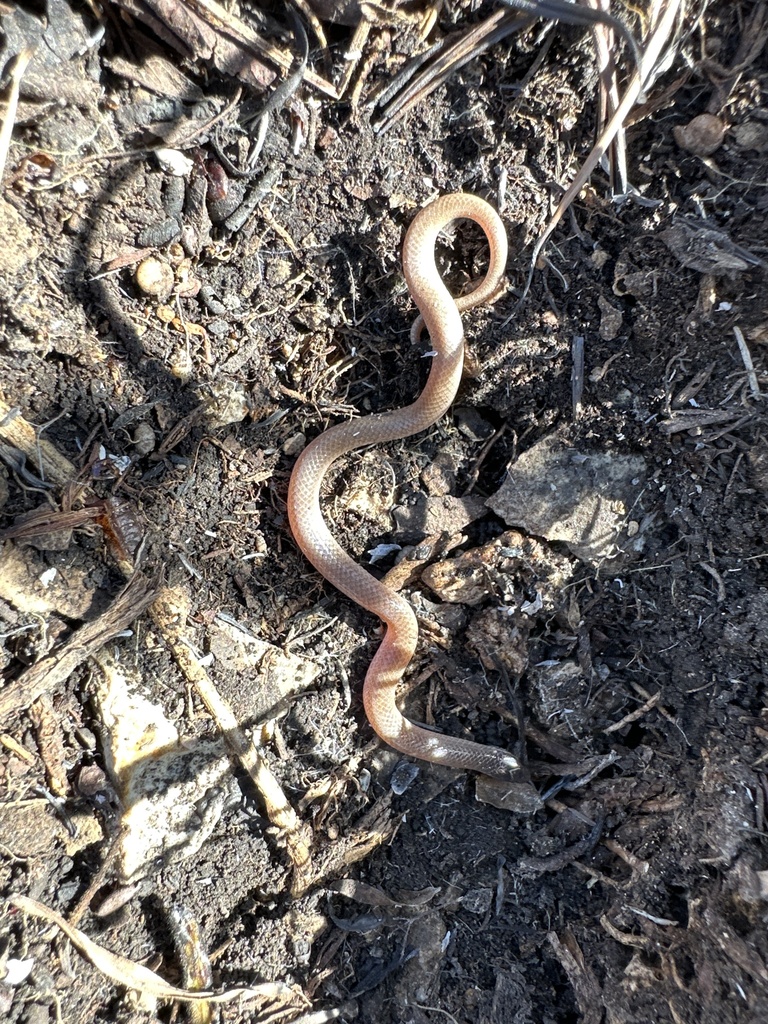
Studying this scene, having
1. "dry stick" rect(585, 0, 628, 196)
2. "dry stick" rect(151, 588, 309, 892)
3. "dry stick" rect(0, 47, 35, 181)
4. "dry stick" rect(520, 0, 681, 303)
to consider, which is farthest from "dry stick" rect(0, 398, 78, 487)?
"dry stick" rect(585, 0, 628, 196)

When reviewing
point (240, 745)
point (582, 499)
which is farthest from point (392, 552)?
point (240, 745)

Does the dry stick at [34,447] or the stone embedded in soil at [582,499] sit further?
the stone embedded in soil at [582,499]

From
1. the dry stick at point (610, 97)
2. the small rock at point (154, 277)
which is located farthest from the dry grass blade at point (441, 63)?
the small rock at point (154, 277)

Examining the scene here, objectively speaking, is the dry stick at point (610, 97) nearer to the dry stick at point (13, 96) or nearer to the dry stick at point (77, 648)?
the dry stick at point (13, 96)

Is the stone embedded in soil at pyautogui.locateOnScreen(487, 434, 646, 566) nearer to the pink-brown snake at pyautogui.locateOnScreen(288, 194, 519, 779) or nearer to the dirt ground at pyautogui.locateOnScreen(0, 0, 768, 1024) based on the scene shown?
the dirt ground at pyautogui.locateOnScreen(0, 0, 768, 1024)

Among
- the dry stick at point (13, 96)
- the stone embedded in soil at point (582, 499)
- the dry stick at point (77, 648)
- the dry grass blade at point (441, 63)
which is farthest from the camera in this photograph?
the stone embedded in soil at point (582, 499)

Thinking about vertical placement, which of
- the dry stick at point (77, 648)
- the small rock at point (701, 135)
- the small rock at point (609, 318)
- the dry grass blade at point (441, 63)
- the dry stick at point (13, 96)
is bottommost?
the small rock at point (609, 318)

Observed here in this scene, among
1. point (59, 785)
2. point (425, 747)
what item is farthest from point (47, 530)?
point (425, 747)
